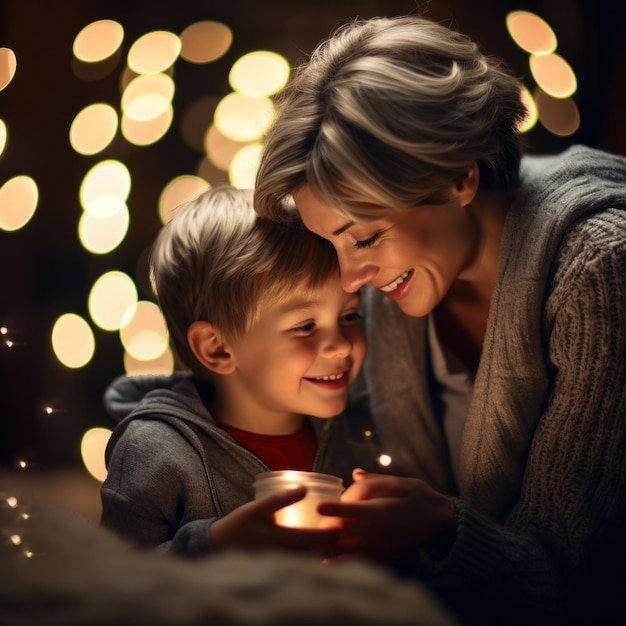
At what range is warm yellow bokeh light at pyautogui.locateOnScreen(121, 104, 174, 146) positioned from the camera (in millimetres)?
1398

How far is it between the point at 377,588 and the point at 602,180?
2.64ft

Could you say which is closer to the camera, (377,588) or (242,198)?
(377,588)

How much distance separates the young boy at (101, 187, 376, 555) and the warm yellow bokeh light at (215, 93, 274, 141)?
41 centimetres

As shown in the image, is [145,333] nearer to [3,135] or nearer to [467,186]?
[3,135]

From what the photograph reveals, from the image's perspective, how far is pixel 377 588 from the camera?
411 mm

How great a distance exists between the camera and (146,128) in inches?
57.0

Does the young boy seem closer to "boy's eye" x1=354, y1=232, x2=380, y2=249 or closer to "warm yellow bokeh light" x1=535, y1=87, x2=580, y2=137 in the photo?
"boy's eye" x1=354, y1=232, x2=380, y2=249

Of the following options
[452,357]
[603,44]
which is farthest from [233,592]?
[603,44]

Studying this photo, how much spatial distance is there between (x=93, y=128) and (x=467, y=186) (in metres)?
0.68

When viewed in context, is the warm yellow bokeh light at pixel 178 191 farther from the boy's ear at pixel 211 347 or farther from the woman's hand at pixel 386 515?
the woman's hand at pixel 386 515

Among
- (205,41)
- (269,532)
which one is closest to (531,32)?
(205,41)

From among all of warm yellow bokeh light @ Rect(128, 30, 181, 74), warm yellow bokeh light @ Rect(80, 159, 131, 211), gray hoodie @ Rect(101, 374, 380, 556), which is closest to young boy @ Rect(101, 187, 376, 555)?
gray hoodie @ Rect(101, 374, 380, 556)

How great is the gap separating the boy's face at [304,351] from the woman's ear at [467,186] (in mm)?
219

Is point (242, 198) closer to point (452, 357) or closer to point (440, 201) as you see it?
point (440, 201)
